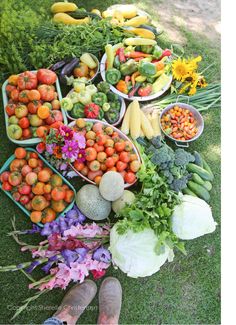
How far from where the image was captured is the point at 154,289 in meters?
2.94

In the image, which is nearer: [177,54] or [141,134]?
[141,134]

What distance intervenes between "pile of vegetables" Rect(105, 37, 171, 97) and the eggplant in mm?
295

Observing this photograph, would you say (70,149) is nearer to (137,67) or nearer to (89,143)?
(89,143)

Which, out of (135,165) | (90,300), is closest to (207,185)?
(135,165)

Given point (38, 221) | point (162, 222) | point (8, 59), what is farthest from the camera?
point (8, 59)

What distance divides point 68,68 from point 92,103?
1.45 feet

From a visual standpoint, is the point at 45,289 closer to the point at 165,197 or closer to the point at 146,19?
the point at 165,197

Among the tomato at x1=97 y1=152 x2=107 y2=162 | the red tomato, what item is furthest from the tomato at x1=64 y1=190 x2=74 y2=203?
the red tomato

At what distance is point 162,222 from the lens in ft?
8.34

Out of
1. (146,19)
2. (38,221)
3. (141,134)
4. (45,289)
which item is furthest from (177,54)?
(45,289)

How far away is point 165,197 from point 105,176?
1.63 feet

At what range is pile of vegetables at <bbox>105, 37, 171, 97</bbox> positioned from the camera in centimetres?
317

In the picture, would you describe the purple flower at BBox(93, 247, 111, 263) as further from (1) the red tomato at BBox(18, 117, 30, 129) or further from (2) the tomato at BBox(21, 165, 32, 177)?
(1) the red tomato at BBox(18, 117, 30, 129)

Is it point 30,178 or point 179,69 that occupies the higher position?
point 179,69
